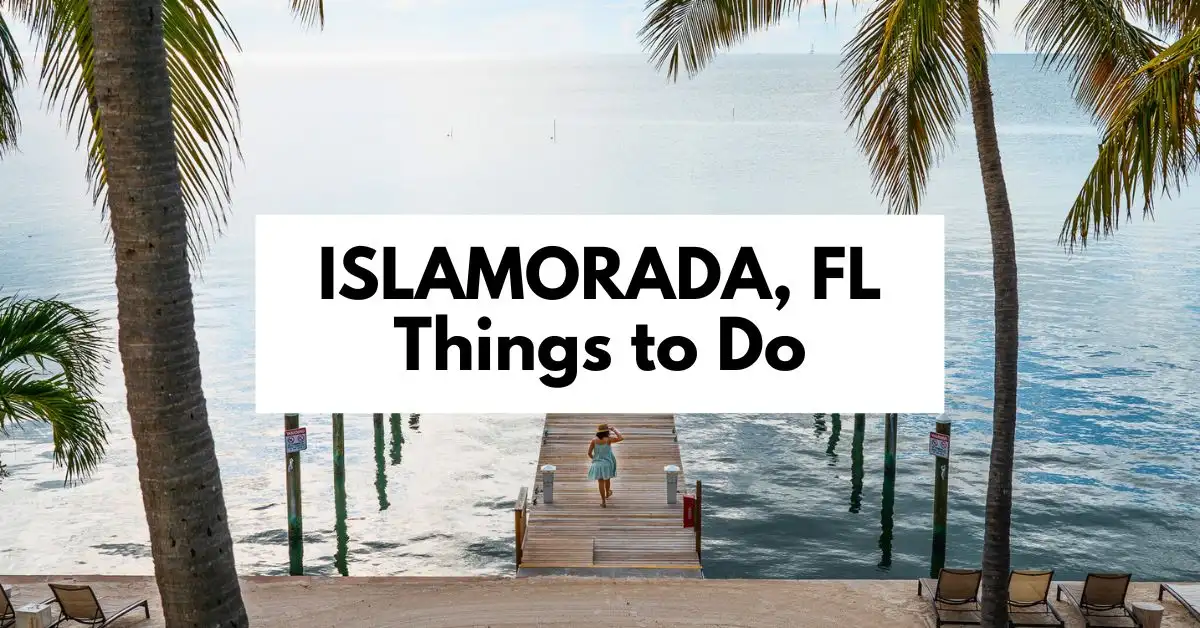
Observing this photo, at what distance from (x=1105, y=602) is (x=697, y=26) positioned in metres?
8.09

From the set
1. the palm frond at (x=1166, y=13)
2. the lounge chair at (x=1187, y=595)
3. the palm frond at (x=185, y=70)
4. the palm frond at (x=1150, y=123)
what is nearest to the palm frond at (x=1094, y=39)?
the palm frond at (x=1166, y=13)

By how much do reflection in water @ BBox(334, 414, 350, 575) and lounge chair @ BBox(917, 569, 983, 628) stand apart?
1201cm

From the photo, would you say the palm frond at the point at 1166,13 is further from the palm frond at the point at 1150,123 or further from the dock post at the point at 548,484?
the dock post at the point at 548,484

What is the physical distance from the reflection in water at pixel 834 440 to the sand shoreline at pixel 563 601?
1484 cm

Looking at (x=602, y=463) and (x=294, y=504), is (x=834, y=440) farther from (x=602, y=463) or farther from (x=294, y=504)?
(x=294, y=504)

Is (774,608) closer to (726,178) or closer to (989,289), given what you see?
(989,289)

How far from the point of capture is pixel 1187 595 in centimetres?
1375

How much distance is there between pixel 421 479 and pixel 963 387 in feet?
56.8

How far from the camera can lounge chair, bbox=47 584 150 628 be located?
43.3 ft

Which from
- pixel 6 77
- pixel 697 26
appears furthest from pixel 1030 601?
pixel 6 77

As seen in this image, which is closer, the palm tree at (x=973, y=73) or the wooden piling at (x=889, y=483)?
the palm tree at (x=973, y=73)

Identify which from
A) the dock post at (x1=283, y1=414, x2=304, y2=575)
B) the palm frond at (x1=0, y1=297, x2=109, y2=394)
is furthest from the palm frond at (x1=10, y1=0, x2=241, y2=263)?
the dock post at (x1=283, y1=414, x2=304, y2=575)

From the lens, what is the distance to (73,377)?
38.9 ft

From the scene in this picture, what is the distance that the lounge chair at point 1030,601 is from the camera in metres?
13.4
